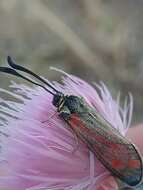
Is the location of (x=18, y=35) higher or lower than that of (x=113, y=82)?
higher

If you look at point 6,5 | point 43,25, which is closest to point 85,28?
point 43,25

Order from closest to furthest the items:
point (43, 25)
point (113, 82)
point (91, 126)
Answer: point (91, 126) < point (113, 82) < point (43, 25)

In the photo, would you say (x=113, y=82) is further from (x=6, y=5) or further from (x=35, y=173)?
(x=35, y=173)

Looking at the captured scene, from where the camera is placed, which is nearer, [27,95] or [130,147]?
[130,147]

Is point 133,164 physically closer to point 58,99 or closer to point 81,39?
point 58,99

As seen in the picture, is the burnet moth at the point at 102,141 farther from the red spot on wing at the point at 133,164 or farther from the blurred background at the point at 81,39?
the blurred background at the point at 81,39

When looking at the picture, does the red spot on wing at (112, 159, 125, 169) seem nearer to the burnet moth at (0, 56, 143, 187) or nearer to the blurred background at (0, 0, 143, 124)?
the burnet moth at (0, 56, 143, 187)

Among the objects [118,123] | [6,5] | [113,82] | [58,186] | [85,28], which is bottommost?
[58,186]

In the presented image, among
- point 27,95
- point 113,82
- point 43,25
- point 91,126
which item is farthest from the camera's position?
point 43,25
